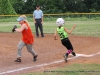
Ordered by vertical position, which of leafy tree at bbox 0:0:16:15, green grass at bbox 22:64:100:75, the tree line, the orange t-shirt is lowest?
the tree line

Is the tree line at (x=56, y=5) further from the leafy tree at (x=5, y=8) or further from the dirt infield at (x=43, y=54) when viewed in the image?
the dirt infield at (x=43, y=54)

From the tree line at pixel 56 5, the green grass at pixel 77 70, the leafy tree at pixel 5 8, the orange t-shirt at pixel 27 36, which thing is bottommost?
the tree line at pixel 56 5

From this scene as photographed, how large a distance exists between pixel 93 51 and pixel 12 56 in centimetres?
321

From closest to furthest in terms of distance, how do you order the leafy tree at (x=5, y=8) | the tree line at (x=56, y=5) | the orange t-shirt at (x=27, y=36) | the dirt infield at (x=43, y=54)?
1. the dirt infield at (x=43, y=54)
2. the orange t-shirt at (x=27, y=36)
3. the leafy tree at (x=5, y=8)
4. the tree line at (x=56, y=5)

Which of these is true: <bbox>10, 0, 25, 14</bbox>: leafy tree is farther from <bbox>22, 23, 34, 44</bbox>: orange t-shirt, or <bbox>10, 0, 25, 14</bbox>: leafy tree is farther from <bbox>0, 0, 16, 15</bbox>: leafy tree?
<bbox>22, 23, 34, 44</bbox>: orange t-shirt

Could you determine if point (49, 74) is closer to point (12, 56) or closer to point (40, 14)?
point (12, 56)

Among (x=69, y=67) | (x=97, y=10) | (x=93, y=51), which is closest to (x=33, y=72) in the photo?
(x=69, y=67)

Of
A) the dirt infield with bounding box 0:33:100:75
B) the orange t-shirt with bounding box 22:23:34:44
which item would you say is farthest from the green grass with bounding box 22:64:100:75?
the orange t-shirt with bounding box 22:23:34:44

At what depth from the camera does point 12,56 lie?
421 inches

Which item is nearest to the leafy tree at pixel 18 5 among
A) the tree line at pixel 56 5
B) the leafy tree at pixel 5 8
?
the tree line at pixel 56 5

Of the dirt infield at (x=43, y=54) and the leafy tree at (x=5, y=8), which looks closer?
the dirt infield at (x=43, y=54)

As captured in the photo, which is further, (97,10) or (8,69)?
(97,10)

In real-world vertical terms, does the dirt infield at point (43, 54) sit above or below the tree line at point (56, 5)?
above

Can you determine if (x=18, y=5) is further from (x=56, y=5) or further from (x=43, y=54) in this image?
(x=43, y=54)
